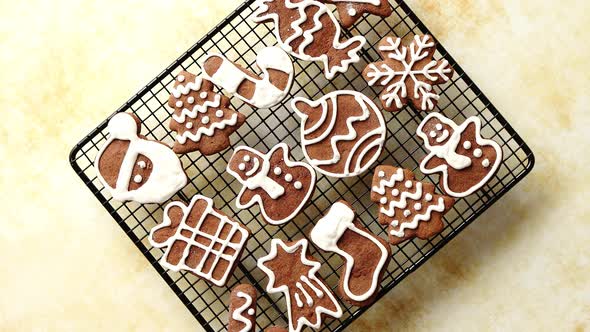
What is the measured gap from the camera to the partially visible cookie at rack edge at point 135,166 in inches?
85.4

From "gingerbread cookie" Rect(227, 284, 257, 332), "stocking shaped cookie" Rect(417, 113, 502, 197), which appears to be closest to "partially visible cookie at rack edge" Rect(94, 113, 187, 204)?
"gingerbread cookie" Rect(227, 284, 257, 332)

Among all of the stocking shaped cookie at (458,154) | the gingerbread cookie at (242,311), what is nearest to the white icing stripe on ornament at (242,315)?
the gingerbread cookie at (242,311)

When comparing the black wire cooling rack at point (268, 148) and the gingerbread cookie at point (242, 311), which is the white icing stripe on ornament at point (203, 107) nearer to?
the black wire cooling rack at point (268, 148)

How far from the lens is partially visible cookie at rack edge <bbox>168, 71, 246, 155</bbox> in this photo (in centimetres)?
217

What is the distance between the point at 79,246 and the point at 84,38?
0.71 meters

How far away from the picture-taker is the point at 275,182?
2.16 metres

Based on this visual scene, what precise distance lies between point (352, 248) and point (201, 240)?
1.52ft

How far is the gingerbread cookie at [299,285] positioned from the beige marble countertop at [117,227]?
248mm

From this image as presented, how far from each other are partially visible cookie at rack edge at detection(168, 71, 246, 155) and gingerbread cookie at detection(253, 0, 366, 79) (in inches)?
10.5

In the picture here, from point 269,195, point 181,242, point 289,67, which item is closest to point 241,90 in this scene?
point 289,67

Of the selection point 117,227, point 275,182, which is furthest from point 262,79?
point 117,227

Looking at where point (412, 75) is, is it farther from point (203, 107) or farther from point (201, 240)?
point (201, 240)

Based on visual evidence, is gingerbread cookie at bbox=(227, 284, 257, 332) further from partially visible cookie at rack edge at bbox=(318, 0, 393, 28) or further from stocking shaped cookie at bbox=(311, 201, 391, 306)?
partially visible cookie at rack edge at bbox=(318, 0, 393, 28)

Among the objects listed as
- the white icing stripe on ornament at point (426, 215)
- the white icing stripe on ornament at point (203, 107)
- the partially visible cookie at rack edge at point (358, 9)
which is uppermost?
the white icing stripe on ornament at point (203, 107)
